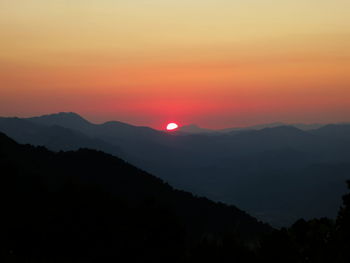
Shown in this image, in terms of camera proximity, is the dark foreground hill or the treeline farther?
the dark foreground hill

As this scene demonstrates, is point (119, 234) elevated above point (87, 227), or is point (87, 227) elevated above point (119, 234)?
point (87, 227)

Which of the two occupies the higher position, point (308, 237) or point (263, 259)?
point (308, 237)

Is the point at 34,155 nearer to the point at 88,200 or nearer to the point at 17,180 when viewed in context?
the point at 17,180

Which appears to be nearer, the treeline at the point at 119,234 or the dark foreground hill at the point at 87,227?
the treeline at the point at 119,234

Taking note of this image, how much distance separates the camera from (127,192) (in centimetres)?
9194

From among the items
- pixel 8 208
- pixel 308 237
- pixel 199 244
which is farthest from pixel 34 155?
pixel 308 237

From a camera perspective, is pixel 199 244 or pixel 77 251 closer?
pixel 199 244

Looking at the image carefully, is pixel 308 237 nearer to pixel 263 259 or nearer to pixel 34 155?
pixel 263 259

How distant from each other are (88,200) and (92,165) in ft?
202

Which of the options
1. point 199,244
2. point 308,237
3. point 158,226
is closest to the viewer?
point 308,237

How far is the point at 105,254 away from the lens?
36219 millimetres

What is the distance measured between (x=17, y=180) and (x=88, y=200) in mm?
12266

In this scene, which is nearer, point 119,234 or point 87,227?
point 119,234

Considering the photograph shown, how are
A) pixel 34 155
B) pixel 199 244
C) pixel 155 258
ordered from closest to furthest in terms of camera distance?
1. pixel 199 244
2. pixel 155 258
3. pixel 34 155
